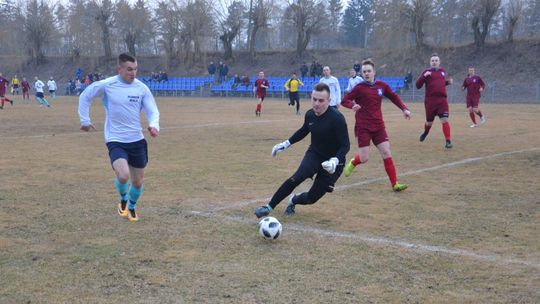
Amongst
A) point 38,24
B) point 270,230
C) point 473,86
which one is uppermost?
point 38,24

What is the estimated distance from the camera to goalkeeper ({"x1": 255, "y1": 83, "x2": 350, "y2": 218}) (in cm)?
702

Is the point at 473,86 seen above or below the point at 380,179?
above

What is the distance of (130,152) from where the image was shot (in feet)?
23.1

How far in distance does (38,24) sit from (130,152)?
7065cm

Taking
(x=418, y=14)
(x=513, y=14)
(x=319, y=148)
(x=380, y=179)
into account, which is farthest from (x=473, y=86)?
(x=418, y=14)

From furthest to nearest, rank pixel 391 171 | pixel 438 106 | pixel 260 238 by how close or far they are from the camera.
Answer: pixel 438 106 → pixel 391 171 → pixel 260 238

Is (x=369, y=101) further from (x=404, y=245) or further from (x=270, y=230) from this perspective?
(x=270, y=230)

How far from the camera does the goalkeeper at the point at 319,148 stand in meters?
7.02

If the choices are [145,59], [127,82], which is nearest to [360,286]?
[127,82]

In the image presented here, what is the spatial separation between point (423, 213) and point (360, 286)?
2874 mm

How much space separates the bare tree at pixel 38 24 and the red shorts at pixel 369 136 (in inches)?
2705

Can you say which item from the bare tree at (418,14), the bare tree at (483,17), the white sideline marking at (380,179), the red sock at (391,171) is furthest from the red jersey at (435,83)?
the bare tree at (418,14)

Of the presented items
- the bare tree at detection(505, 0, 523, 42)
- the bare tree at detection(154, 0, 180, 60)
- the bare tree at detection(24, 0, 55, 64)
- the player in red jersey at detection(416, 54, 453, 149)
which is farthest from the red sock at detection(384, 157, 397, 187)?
the bare tree at detection(24, 0, 55, 64)

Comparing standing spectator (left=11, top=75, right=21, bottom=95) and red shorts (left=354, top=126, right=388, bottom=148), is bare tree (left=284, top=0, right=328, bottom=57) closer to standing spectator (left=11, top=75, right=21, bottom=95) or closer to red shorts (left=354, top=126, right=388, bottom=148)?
standing spectator (left=11, top=75, right=21, bottom=95)
